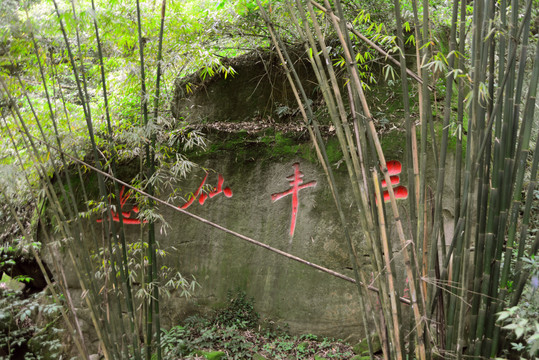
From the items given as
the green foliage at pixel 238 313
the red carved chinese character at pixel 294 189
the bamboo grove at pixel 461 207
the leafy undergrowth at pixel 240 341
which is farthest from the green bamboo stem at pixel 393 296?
the green foliage at pixel 238 313

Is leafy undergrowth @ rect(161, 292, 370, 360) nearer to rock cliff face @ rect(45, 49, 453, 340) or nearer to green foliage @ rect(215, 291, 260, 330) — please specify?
green foliage @ rect(215, 291, 260, 330)

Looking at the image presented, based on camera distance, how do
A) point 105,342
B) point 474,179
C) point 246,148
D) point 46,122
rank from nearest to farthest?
point 474,179 → point 105,342 → point 46,122 → point 246,148

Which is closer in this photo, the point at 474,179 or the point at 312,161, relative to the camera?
the point at 474,179

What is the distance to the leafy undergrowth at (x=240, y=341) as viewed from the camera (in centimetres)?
320

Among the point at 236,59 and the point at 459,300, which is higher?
the point at 236,59

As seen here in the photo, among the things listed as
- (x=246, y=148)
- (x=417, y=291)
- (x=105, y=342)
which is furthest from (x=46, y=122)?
(x=417, y=291)

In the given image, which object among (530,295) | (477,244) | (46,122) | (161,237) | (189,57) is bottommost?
(161,237)

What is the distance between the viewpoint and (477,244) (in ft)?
4.58

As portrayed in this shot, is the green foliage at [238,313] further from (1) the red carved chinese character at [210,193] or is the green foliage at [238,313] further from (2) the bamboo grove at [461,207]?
(2) the bamboo grove at [461,207]

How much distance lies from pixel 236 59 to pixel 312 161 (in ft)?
4.55

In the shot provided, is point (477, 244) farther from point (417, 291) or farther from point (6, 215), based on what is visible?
point (6, 215)

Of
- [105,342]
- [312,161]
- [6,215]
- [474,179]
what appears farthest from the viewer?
[6,215]

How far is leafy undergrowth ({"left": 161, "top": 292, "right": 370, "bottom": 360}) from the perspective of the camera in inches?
126

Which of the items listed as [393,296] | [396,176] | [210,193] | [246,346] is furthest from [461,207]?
[210,193]
